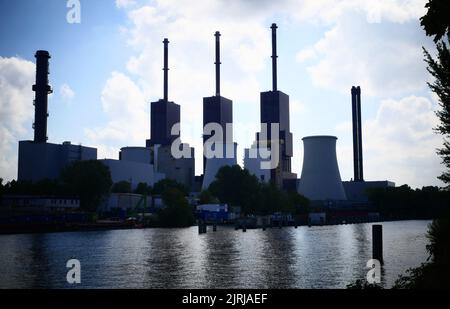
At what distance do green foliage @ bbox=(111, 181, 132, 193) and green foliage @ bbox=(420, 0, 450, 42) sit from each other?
120 m

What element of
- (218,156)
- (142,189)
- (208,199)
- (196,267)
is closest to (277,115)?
(218,156)

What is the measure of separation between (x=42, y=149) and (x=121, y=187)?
21.0m

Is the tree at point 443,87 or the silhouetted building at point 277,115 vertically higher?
the silhouetted building at point 277,115

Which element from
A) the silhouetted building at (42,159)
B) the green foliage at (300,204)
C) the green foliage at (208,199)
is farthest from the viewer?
the green foliage at (300,204)

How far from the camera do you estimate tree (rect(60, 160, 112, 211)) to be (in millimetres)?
101812

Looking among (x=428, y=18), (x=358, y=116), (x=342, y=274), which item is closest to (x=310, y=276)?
(x=342, y=274)

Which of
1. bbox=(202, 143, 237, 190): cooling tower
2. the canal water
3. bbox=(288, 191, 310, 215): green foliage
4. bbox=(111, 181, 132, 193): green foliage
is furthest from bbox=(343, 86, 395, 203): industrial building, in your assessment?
the canal water

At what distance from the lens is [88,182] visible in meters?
102

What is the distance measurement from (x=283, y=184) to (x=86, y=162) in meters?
99.0

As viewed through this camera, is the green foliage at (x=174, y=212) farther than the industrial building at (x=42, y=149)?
No

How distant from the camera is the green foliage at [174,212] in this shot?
104 meters

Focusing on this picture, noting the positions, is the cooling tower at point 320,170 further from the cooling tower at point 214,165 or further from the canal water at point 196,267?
the canal water at point 196,267

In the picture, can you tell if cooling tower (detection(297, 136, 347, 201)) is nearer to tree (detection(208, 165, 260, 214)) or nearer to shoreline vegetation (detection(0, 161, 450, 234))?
shoreline vegetation (detection(0, 161, 450, 234))

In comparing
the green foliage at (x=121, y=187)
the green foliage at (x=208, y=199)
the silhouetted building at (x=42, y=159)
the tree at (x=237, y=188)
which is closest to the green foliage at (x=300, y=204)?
the tree at (x=237, y=188)
